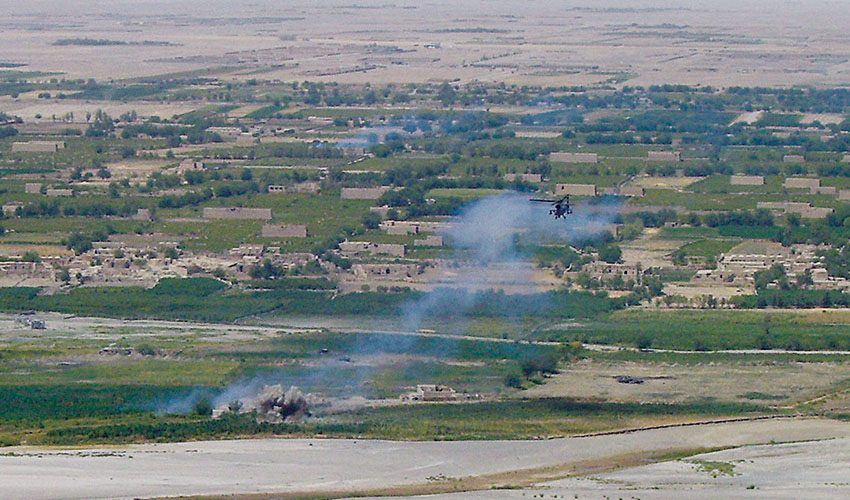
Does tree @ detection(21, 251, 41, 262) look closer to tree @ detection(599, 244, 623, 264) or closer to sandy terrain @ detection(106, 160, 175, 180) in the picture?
sandy terrain @ detection(106, 160, 175, 180)

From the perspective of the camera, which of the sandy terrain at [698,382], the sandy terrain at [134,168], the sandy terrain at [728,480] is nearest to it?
the sandy terrain at [728,480]

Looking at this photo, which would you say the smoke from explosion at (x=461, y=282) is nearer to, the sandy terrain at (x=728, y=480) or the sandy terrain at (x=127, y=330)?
the sandy terrain at (x=127, y=330)

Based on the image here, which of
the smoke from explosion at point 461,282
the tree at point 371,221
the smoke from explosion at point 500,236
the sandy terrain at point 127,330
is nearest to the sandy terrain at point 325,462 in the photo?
the smoke from explosion at point 461,282

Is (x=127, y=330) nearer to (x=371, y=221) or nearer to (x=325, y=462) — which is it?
(x=325, y=462)

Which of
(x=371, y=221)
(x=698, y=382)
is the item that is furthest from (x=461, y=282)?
(x=698, y=382)

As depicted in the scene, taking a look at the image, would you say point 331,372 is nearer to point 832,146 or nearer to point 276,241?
point 276,241

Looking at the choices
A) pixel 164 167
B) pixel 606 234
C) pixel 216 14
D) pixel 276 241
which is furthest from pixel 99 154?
pixel 216 14
